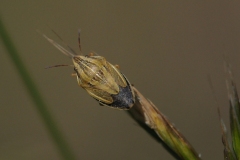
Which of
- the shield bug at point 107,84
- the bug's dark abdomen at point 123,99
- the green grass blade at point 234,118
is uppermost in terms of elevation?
the shield bug at point 107,84

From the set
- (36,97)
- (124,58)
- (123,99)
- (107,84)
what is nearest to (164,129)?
(123,99)

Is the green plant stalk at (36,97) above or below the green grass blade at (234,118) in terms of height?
above

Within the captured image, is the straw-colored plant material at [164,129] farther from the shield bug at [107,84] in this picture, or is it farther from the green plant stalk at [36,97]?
the green plant stalk at [36,97]

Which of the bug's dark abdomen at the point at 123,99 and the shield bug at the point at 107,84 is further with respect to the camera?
the shield bug at the point at 107,84

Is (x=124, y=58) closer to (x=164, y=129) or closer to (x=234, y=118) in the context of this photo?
(x=164, y=129)

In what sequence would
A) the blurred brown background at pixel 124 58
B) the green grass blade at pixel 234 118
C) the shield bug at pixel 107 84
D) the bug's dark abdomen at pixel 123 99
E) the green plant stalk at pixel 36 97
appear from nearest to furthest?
the green grass blade at pixel 234 118 → the green plant stalk at pixel 36 97 → the bug's dark abdomen at pixel 123 99 → the shield bug at pixel 107 84 → the blurred brown background at pixel 124 58

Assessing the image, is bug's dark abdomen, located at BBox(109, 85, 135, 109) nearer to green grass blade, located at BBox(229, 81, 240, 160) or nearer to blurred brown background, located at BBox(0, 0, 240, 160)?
green grass blade, located at BBox(229, 81, 240, 160)

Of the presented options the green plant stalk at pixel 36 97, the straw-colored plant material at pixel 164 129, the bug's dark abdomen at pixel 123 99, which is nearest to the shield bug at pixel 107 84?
the bug's dark abdomen at pixel 123 99
